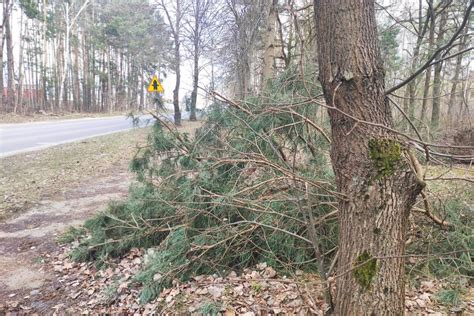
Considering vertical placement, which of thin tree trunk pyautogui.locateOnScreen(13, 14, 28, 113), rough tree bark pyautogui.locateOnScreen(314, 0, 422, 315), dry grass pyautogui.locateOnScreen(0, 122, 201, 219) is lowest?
dry grass pyautogui.locateOnScreen(0, 122, 201, 219)

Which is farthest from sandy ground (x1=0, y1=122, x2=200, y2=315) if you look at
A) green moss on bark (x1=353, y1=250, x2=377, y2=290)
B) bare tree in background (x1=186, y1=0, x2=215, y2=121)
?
bare tree in background (x1=186, y1=0, x2=215, y2=121)

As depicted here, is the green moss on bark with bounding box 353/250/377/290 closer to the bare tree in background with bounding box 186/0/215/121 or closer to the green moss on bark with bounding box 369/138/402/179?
the green moss on bark with bounding box 369/138/402/179

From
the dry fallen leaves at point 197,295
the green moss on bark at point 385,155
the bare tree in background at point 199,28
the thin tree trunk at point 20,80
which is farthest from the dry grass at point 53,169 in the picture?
the thin tree trunk at point 20,80

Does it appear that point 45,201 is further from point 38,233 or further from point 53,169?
A: point 53,169

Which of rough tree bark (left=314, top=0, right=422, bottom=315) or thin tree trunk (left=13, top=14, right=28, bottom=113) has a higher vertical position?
thin tree trunk (left=13, top=14, right=28, bottom=113)

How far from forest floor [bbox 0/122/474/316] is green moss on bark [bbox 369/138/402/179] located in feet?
2.61

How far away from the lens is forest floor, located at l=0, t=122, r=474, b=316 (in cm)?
235

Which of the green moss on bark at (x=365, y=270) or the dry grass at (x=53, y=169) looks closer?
the green moss on bark at (x=365, y=270)

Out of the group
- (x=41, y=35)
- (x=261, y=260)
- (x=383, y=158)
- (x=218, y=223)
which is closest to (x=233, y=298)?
(x=261, y=260)

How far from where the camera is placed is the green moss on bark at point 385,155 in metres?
1.53

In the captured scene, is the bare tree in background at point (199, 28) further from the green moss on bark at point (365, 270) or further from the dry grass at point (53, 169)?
the green moss on bark at point (365, 270)

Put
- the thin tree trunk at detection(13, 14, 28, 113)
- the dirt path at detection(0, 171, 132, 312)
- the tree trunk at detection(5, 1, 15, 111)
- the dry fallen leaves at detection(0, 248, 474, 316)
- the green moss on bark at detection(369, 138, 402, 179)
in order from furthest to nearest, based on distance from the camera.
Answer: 1. the thin tree trunk at detection(13, 14, 28, 113)
2. the tree trunk at detection(5, 1, 15, 111)
3. the dirt path at detection(0, 171, 132, 312)
4. the dry fallen leaves at detection(0, 248, 474, 316)
5. the green moss on bark at detection(369, 138, 402, 179)

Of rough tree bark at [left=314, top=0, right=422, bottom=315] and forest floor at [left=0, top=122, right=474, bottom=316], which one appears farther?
forest floor at [left=0, top=122, right=474, bottom=316]

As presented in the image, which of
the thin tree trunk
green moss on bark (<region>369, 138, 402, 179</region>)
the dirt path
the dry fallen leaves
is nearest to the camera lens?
green moss on bark (<region>369, 138, 402, 179</region>)
